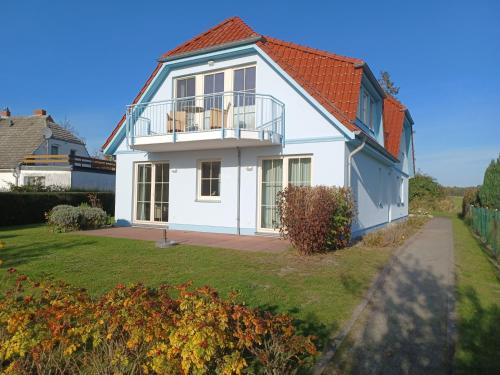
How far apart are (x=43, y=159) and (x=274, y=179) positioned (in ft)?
77.7

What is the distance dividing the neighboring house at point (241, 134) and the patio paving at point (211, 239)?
688mm

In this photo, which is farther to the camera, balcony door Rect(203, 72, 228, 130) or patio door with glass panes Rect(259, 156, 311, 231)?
balcony door Rect(203, 72, 228, 130)

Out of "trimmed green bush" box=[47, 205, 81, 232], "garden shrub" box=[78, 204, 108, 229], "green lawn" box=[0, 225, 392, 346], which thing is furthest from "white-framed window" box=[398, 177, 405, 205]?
"trimmed green bush" box=[47, 205, 81, 232]

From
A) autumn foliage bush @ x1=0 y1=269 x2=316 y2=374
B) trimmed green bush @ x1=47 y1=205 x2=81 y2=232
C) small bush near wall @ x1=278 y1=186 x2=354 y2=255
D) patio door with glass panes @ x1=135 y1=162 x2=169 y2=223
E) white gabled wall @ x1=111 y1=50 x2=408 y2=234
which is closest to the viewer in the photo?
autumn foliage bush @ x1=0 y1=269 x2=316 y2=374

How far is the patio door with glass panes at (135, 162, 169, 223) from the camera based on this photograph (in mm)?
14789

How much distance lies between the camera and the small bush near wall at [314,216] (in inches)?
353

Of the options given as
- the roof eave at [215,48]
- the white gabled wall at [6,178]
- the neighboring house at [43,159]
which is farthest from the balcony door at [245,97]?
the white gabled wall at [6,178]

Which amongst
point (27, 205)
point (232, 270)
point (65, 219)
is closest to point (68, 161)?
point (27, 205)

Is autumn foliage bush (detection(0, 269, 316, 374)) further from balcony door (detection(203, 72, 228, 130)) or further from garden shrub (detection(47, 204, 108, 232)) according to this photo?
garden shrub (detection(47, 204, 108, 232))

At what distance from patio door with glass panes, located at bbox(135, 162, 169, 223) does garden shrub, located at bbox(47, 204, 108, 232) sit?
1.49 m

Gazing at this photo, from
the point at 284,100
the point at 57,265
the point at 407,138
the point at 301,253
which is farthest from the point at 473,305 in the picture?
the point at 407,138

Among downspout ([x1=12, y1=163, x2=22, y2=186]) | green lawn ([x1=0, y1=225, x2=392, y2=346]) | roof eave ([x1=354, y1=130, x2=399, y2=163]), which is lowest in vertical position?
green lawn ([x1=0, y1=225, x2=392, y2=346])

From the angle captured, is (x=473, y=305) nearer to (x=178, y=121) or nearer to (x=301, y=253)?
(x=301, y=253)

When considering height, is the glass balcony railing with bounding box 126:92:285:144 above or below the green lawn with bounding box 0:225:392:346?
above
